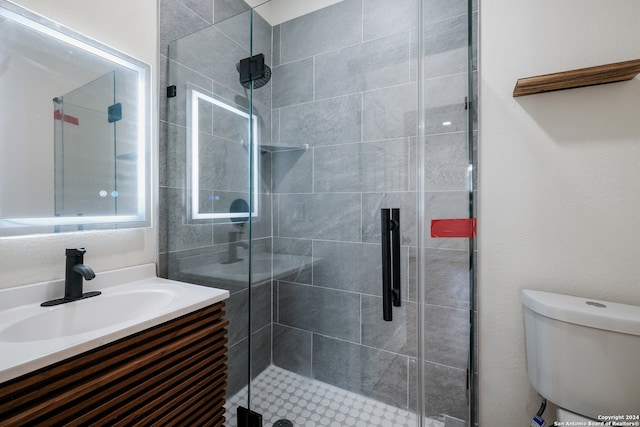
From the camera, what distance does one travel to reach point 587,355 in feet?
3.27

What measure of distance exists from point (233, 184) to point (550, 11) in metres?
1.61

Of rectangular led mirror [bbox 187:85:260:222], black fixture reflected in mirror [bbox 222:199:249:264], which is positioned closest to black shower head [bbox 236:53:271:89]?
rectangular led mirror [bbox 187:85:260:222]

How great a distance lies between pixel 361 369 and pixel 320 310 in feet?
1.15

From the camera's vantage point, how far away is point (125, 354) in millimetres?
765

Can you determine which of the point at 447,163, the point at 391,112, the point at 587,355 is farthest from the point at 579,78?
the point at 587,355

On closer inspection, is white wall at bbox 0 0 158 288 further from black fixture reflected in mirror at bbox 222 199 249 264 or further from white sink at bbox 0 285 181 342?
black fixture reflected in mirror at bbox 222 199 249 264

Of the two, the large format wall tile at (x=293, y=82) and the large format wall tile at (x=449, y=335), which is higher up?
the large format wall tile at (x=293, y=82)

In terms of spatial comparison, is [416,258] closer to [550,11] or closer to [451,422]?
[451,422]

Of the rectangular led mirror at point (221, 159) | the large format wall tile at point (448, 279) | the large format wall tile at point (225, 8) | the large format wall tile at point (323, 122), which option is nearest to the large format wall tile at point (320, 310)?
the large format wall tile at point (448, 279)

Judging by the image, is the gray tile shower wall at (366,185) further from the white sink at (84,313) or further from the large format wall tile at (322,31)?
the white sink at (84,313)

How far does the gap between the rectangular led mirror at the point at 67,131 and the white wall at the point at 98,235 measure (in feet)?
0.12

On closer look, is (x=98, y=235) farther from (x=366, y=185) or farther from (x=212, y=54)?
(x=366, y=185)

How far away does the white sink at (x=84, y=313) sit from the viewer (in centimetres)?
64

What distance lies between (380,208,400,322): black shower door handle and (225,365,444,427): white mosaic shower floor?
1.89ft
